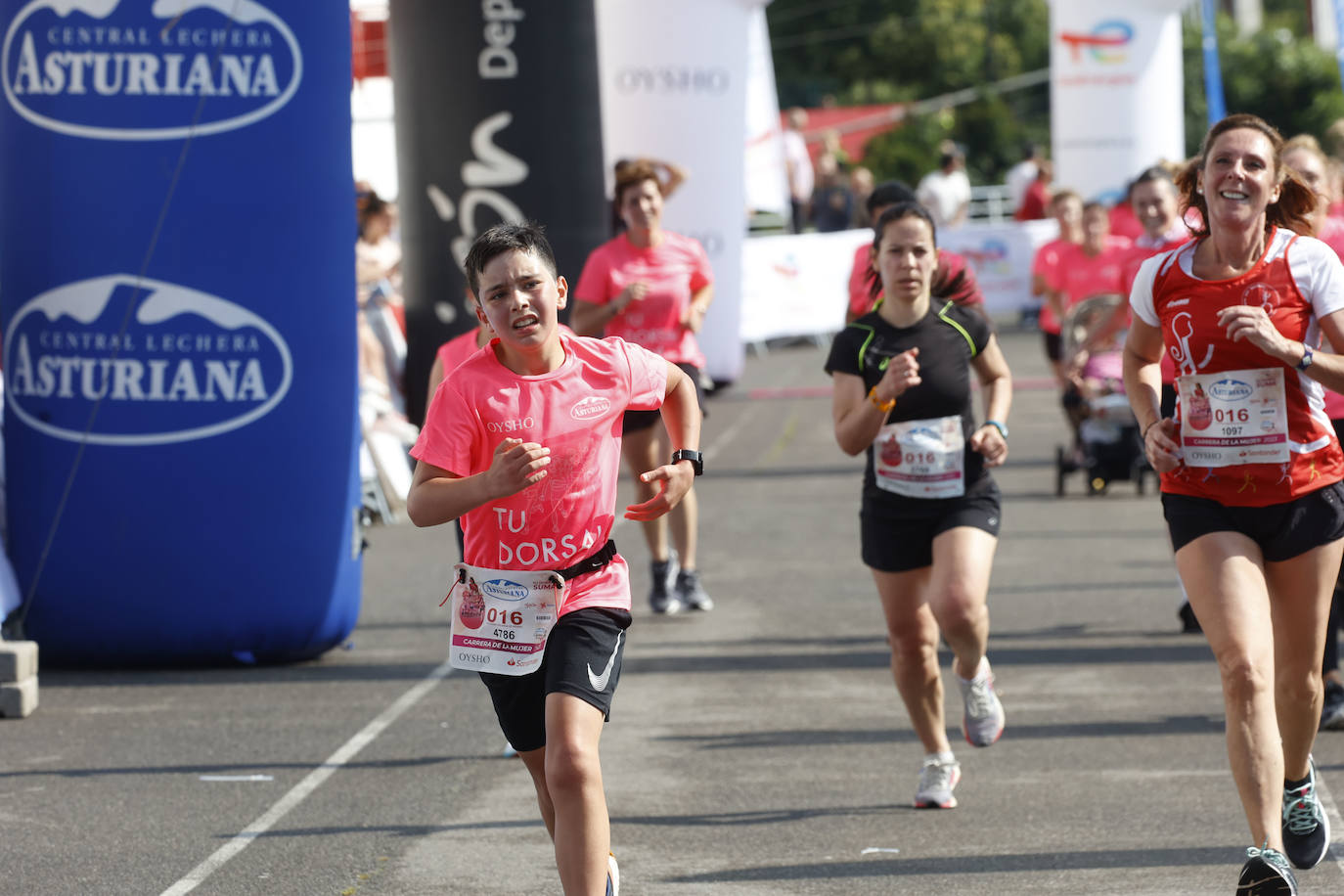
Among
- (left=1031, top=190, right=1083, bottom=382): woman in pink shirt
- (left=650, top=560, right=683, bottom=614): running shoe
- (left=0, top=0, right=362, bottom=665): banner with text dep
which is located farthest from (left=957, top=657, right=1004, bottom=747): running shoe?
(left=1031, top=190, right=1083, bottom=382): woman in pink shirt

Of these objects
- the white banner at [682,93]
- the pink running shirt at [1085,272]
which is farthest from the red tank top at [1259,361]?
the white banner at [682,93]

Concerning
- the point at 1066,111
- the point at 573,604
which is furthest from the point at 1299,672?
the point at 1066,111

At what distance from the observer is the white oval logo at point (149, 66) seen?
25.5 feet

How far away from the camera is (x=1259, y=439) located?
15.9 ft

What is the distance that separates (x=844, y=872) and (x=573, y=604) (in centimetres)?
145

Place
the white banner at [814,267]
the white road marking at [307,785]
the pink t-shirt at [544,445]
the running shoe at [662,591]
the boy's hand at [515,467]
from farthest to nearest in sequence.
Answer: the white banner at [814,267]
the running shoe at [662,591]
the white road marking at [307,785]
the pink t-shirt at [544,445]
the boy's hand at [515,467]

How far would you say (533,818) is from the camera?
596cm

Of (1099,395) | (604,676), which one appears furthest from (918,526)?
(1099,395)

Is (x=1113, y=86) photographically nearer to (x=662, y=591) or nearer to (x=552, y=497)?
(x=662, y=591)

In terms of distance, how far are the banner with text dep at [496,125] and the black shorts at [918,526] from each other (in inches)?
275

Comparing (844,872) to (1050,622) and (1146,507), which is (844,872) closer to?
(1050,622)

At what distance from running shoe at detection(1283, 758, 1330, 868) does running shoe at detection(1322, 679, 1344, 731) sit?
193cm

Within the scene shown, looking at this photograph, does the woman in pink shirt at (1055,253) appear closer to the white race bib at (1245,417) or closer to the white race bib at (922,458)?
the white race bib at (922,458)

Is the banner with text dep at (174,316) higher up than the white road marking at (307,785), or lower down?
higher up
